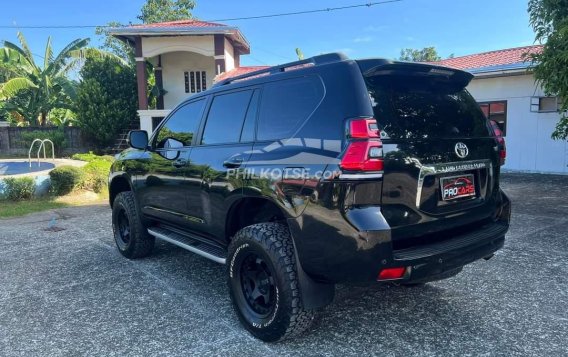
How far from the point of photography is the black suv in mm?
2627

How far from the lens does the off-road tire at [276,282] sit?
2861 millimetres

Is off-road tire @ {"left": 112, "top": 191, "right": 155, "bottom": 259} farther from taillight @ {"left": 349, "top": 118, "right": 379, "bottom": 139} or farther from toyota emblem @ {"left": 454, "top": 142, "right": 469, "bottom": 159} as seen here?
toyota emblem @ {"left": 454, "top": 142, "right": 469, "bottom": 159}

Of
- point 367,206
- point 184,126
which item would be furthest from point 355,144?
point 184,126

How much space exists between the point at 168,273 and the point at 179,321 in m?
1.29

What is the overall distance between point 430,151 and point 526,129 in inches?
476

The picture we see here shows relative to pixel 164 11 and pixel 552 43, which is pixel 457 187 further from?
pixel 164 11

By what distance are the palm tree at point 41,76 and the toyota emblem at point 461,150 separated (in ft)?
73.1

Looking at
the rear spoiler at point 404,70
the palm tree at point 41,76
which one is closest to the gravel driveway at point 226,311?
the rear spoiler at point 404,70

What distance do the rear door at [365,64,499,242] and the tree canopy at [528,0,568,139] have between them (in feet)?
13.8

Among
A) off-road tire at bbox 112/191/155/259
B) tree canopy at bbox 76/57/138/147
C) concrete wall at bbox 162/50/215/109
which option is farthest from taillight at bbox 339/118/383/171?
concrete wall at bbox 162/50/215/109

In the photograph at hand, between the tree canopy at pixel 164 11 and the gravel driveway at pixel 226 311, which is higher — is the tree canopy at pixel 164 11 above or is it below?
above

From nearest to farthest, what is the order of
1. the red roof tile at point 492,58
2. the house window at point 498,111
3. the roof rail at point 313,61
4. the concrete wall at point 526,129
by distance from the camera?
1. the roof rail at point 313,61
2. the concrete wall at point 526,129
3. the house window at point 498,111
4. the red roof tile at point 492,58

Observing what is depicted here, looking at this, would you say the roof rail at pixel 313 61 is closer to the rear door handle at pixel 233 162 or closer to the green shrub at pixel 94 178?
the rear door handle at pixel 233 162

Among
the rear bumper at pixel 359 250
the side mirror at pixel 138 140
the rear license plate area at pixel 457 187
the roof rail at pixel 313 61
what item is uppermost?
the roof rail at pixel 313 61
